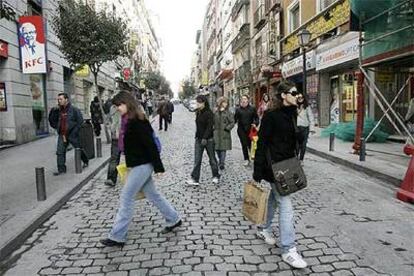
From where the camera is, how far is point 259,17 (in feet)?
107

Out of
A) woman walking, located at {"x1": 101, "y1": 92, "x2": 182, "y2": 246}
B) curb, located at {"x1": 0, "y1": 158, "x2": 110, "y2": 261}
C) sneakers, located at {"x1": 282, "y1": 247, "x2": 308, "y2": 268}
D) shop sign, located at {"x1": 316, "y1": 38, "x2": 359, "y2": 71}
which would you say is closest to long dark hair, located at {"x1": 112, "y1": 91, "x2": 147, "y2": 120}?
woman walking, located at {"x1": 101, "y1": 92, "x2": 182, "y2": 246}

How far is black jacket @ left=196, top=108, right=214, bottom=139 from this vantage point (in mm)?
7840

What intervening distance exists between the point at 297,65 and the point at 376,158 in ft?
40.6

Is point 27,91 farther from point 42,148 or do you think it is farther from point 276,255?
point 276,255

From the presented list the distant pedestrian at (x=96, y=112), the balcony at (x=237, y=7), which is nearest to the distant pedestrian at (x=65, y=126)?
the distant pedestrian at (x=96, y=112)

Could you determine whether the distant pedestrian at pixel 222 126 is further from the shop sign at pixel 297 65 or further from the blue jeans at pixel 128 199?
the shop sign at pixel 297 65

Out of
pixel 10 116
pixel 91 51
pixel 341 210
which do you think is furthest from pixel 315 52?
pixel 341 210

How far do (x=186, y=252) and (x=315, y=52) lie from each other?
55.1ft

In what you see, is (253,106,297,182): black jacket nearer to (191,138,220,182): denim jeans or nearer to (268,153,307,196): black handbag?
(268,153,307,196): black handbag

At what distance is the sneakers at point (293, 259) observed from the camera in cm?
405

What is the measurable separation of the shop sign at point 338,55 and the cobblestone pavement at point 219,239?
8768 millimetres

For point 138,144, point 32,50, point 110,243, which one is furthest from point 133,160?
point 32,50

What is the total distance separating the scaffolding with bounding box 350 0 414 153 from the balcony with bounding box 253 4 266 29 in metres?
19.9

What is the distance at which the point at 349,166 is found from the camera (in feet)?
32.9
